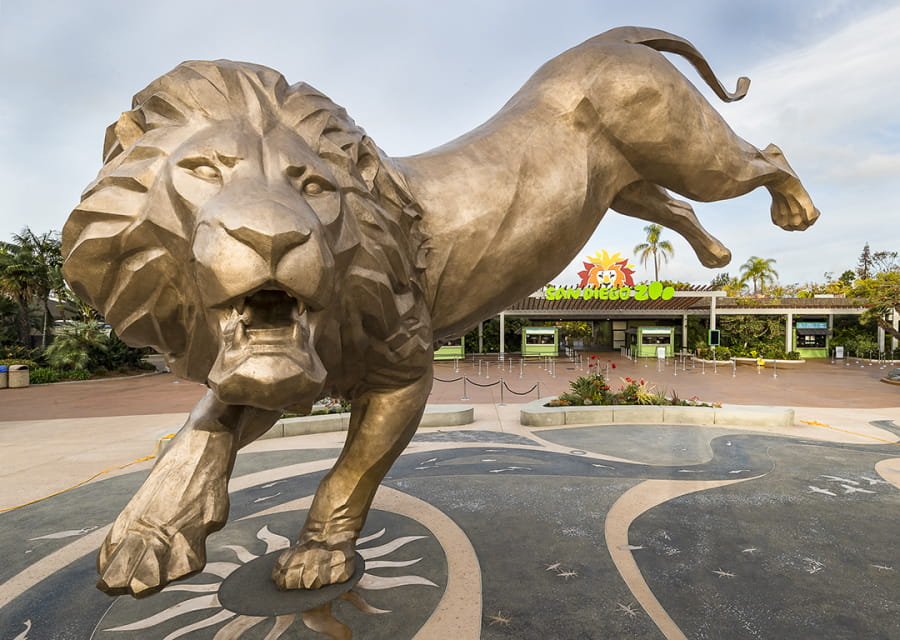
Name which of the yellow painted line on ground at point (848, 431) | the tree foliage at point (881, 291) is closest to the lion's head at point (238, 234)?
the yellow painted line on ground at point (848, 431)

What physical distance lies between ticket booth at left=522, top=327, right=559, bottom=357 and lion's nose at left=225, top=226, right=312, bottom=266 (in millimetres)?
25021

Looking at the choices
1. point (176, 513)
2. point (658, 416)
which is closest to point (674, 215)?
point (176, 513)

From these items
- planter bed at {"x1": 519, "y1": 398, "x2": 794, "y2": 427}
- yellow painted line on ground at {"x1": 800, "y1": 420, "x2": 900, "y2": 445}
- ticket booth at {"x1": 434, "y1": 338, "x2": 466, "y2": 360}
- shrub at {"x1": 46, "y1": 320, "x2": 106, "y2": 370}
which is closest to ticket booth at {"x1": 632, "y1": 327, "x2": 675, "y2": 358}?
ticket booth at {"x1": 434, "y1": 338, "x2": 466, "y2": 360}

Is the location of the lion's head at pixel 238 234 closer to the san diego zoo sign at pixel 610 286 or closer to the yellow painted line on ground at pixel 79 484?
the yellow painted line on ground at pixel 79 484

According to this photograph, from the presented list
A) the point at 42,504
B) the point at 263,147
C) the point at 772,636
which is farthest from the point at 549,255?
the point at 42,504

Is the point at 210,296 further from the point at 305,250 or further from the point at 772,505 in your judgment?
the point at 772,505

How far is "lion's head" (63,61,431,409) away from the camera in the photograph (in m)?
1.29

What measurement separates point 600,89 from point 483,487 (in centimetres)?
305

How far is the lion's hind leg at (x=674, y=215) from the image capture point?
321 centimetres

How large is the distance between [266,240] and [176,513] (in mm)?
1049

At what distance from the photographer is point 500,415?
840 cm

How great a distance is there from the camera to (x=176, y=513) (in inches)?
67.0

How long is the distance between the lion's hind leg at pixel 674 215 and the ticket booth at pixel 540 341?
22.5 metres

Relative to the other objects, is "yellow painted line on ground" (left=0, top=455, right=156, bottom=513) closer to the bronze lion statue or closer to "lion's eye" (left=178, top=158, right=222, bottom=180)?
the bronze lion statue
